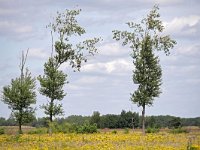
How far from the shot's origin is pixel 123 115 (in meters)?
89.2

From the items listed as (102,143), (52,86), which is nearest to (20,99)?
(52,86)

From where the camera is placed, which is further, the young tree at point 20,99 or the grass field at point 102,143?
the young tree at point 20,99

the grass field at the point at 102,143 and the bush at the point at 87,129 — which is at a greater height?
the bush at the point at 87,129

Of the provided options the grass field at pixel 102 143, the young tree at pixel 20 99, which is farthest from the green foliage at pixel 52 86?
the grass field at pixel 102 143

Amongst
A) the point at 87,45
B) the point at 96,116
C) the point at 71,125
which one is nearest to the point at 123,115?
the point at 96,116

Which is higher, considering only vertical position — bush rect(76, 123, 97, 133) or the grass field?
bush rect(76, 123, 97, 133)

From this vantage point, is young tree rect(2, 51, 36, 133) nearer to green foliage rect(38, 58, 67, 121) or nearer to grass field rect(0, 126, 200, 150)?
green foliage rect(38, 58, 67, 121)

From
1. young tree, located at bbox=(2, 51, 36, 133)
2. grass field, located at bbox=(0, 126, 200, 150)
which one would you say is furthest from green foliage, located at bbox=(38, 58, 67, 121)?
grass field, located at bbox=(0, 126, 200, 150)

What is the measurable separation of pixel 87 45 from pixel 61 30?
4.46m

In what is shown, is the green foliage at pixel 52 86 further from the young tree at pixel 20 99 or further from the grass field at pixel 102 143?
the grass field at pixel 102 143

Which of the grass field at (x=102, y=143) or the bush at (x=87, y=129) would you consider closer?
the grass field at (x=102, y=143)

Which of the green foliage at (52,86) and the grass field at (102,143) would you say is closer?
the grass field at (102,143)

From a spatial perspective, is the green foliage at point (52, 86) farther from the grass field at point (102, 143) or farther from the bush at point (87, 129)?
the grass field at point (102, 143)

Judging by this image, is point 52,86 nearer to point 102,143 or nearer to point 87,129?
point 87,129
